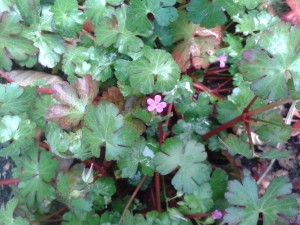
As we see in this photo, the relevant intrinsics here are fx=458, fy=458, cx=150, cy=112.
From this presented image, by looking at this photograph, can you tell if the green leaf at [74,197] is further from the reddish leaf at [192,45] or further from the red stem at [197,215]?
the reddish leaf at [192,45]

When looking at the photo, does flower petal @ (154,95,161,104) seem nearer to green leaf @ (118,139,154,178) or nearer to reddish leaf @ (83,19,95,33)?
green leaf @ (118,139,154,178)

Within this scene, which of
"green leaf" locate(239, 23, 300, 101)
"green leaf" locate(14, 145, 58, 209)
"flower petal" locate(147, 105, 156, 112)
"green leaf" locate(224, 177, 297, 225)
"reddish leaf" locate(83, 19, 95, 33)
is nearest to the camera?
"green leaf" locate(239, 23, 300, 101)

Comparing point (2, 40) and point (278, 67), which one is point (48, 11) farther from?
point (278, 67)

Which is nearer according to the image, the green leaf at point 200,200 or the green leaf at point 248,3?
the green leaf at point 200,200

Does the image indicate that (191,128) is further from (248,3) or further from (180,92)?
(248,3)


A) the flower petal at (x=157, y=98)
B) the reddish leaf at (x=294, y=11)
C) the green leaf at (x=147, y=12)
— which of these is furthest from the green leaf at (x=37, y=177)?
the reddish leaf at (x=294, y=11)

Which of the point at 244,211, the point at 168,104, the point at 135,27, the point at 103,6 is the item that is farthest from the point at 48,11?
the point at 244,211

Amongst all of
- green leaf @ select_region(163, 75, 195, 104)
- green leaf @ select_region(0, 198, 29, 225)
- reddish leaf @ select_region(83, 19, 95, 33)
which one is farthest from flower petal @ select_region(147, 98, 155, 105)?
green leaf @ select_region(0, 198, 29, 225)
